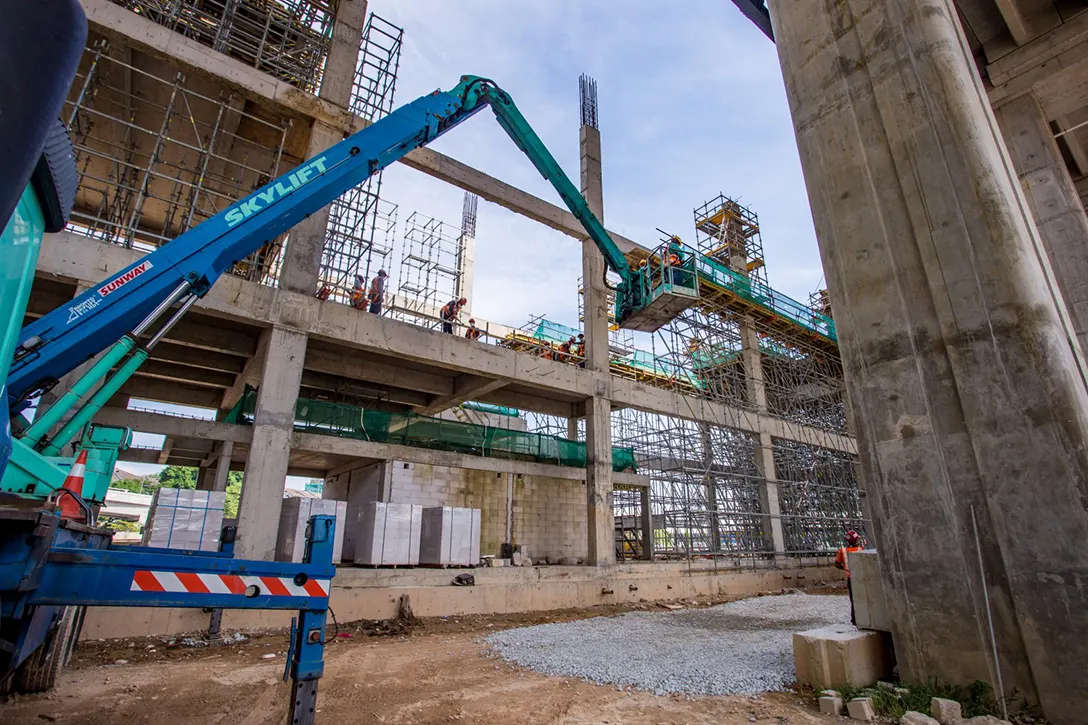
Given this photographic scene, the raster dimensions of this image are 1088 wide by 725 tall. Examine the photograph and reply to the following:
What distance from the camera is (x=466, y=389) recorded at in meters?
16.7

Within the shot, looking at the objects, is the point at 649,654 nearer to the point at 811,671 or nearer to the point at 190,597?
the point at 811,671

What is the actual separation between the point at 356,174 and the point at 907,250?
7182 millimetres

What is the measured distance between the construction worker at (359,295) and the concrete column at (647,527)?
38.6 ft

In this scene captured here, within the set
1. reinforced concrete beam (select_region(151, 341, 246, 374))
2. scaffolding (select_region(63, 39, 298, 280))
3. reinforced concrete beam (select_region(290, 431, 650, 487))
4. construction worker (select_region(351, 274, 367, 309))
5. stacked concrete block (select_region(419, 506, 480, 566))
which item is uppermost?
scaffolding (select_region(63, 39, 298, 280))

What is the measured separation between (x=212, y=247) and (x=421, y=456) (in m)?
9.30

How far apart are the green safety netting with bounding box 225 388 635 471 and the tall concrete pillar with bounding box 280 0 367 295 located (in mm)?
3132

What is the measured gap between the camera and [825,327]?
886 inches

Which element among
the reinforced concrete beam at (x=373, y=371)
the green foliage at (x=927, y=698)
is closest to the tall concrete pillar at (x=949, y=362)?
the green foliage at (x=927, y=698)

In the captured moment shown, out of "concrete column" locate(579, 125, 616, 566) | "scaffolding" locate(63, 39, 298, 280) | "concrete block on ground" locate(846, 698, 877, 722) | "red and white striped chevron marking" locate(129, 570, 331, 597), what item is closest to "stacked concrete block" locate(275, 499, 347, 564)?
"scaffolding" locate(63, 39, 298, 280)

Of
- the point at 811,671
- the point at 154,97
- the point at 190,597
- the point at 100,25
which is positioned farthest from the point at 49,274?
the point at 811,671

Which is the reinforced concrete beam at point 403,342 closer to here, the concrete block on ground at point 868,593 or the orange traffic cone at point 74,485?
the orange traffic cone at point 74,485

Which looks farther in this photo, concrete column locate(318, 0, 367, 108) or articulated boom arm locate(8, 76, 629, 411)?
concrete column locate(318, 0, 367, 108)

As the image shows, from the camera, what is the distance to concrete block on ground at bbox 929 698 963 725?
423cm

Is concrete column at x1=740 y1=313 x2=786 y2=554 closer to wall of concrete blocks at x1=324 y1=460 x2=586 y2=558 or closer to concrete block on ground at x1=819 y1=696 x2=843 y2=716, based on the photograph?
wall of concrete blocks at x1=324 y1=460 x2=586 y2=558
